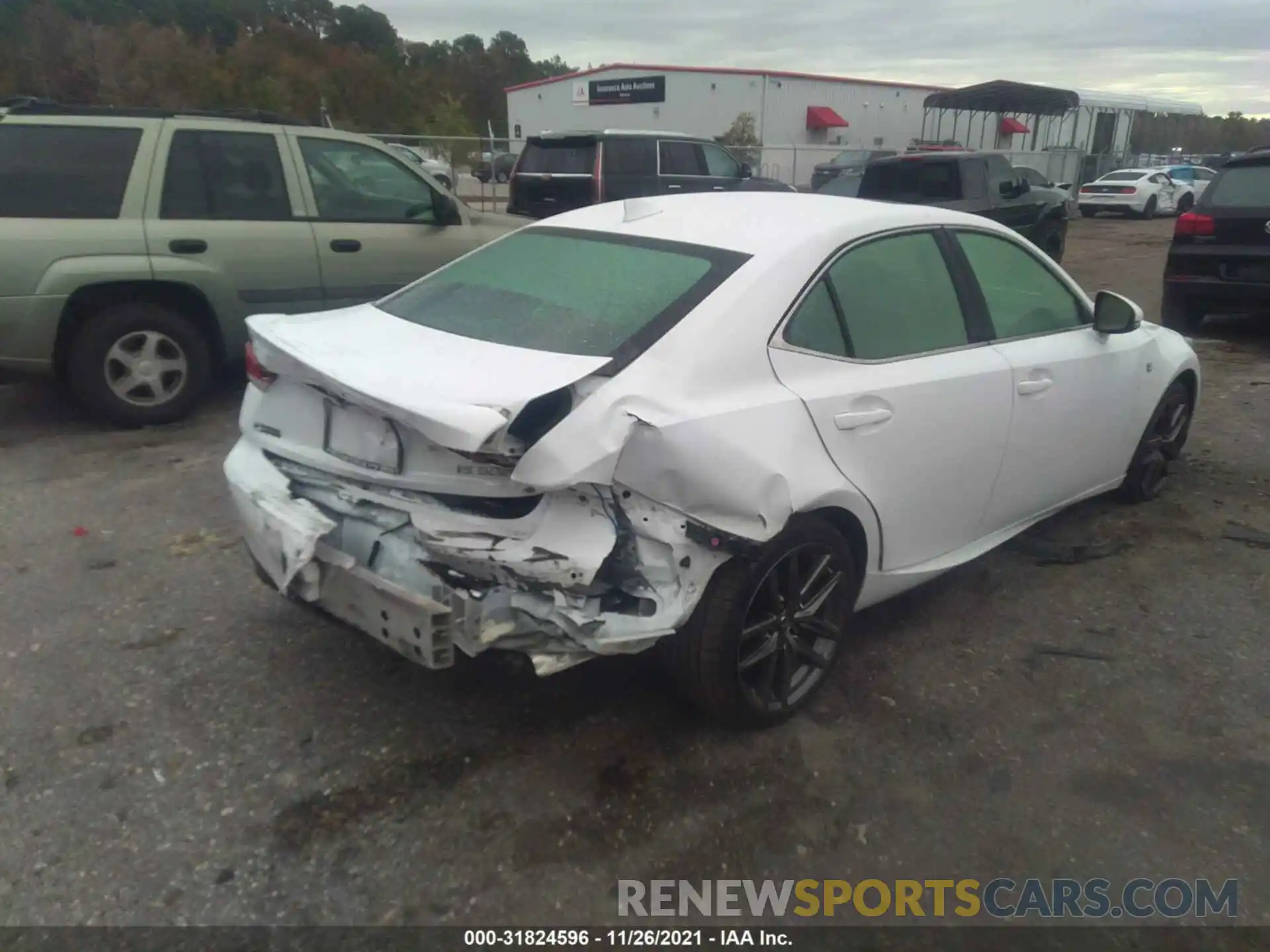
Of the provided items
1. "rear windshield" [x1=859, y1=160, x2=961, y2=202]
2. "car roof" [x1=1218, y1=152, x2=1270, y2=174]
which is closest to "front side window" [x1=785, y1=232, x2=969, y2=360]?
"car roof" [x1=1218, y1=152, x2=1270, y2=174]

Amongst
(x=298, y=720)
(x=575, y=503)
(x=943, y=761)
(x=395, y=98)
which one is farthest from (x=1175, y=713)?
(x=395, y=98)

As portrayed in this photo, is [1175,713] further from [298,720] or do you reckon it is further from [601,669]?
[298,720]

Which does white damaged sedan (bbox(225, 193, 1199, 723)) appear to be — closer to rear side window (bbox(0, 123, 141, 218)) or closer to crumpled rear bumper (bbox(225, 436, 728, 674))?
crumpled rear bumper (bbox(225, 436, 728, 674))

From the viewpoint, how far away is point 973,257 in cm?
386

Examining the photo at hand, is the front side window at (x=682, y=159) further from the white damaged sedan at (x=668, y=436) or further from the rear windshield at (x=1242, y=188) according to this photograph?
the white damaged sedan at (x=668, y=436)

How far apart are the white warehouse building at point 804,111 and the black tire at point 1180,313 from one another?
1290 inches

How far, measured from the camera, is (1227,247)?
8547mm

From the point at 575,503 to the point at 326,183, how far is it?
190 inches

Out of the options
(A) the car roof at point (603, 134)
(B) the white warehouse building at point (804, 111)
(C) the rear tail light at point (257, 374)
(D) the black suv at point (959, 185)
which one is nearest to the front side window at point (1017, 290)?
(C) the rear tail light at point (257, 374)

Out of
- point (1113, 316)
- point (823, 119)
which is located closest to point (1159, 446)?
point (1113, 316)

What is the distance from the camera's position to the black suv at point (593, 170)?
42.3ft

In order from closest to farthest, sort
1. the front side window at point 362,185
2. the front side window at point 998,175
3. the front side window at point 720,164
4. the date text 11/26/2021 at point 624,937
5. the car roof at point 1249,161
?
the date text 11/26/2021 at point 624,937
the front side window at point 362,185
the car roof at point 1249,161
the front side window at point 998,175
the front side window at point 720,164

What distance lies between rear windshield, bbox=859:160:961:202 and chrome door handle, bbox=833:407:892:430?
31.1 ft

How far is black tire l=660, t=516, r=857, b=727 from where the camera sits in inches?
111
